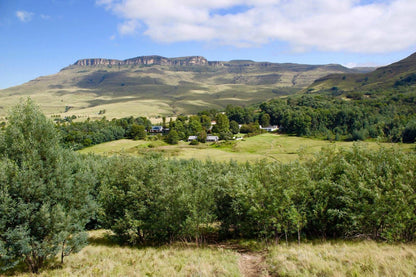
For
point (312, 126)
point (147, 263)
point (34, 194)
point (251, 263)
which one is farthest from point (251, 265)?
point (312, 126)

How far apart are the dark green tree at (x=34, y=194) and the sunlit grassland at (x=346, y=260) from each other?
15460mm

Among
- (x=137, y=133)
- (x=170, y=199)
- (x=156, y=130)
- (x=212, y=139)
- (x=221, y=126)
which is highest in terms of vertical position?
(x=221, y=126)

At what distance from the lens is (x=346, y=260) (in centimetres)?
1670

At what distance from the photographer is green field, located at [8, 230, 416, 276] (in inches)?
608

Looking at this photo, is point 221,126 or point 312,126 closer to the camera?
point 312,126

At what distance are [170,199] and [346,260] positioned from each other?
52.7 ft

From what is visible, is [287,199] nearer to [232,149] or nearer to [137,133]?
[232,149]

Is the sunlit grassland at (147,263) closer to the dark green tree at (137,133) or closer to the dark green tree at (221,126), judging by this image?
the dark green tree at (137,133)

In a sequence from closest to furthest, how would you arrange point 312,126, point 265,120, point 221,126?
point 312,126 → point 221,126 → point 265,120

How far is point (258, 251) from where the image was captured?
898 inches

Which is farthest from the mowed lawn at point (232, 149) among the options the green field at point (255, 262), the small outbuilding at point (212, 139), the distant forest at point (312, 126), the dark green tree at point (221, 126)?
the green field at point (255, 262)

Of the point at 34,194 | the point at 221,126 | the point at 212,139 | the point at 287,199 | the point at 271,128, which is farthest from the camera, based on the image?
the point at 271,128

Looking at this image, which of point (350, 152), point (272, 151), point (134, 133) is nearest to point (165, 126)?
point (134, 133)

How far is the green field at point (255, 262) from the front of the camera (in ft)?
50.7
